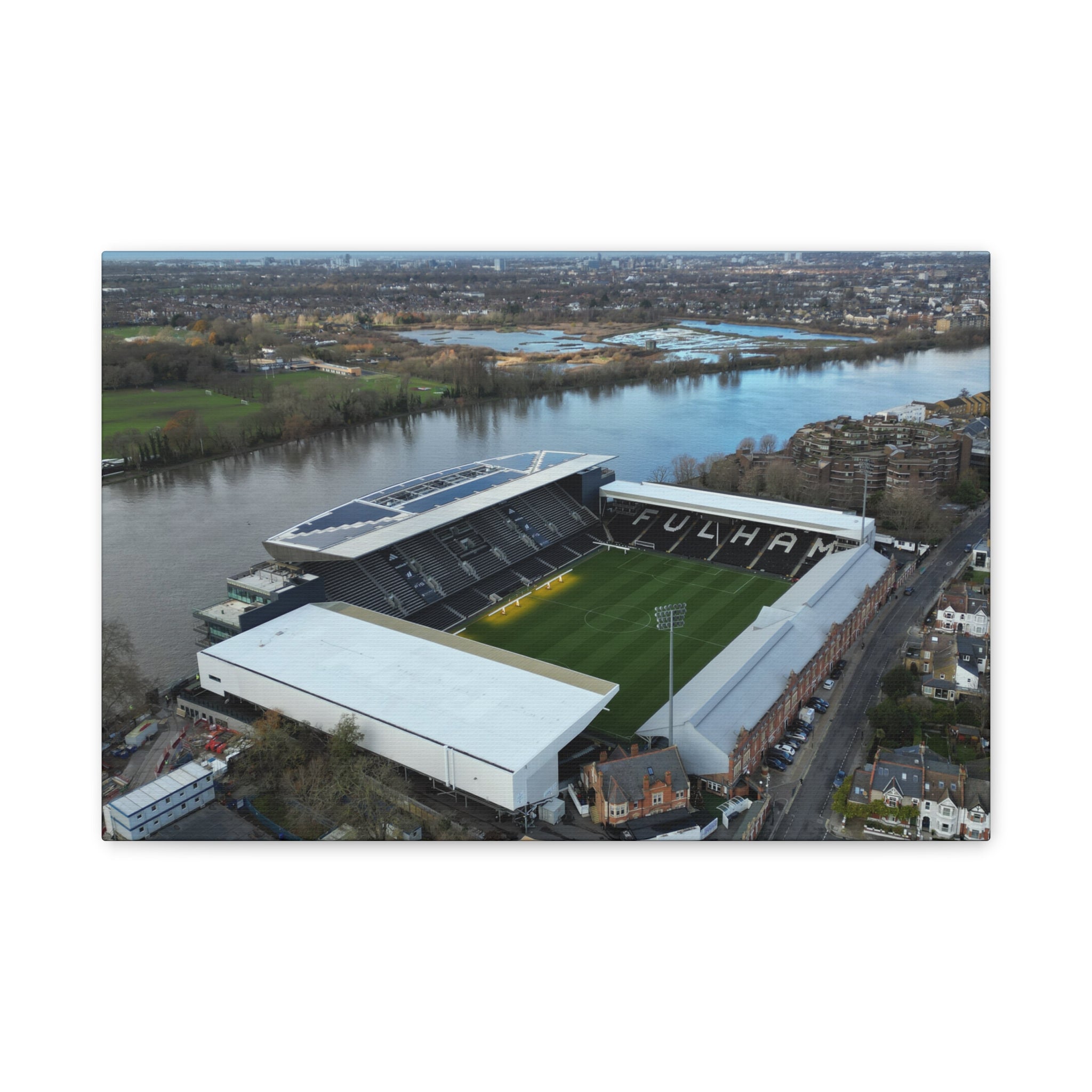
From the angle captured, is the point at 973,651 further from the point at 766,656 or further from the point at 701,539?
the point at 701,539

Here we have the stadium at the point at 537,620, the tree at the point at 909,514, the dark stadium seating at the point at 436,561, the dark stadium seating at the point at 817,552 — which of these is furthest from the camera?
the tree at the point at 909,514

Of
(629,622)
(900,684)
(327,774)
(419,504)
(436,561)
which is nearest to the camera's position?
(327,774)

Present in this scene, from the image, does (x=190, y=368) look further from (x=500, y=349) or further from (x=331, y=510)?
(x=500, y=349)

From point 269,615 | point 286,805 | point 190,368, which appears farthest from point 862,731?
point 190,368

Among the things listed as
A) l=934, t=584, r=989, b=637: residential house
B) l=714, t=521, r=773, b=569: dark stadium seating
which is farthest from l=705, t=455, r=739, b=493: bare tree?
l=934, t=584, r=989, b=637: residential house

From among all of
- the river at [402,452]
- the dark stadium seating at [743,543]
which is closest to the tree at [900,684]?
the river at [402,452]

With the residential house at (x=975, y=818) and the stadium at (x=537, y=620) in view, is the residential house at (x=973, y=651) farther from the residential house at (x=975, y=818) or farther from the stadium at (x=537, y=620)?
the residential house at (x=975, y=818)

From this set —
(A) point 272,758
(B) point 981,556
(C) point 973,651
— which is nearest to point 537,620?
(A) point 272,758
